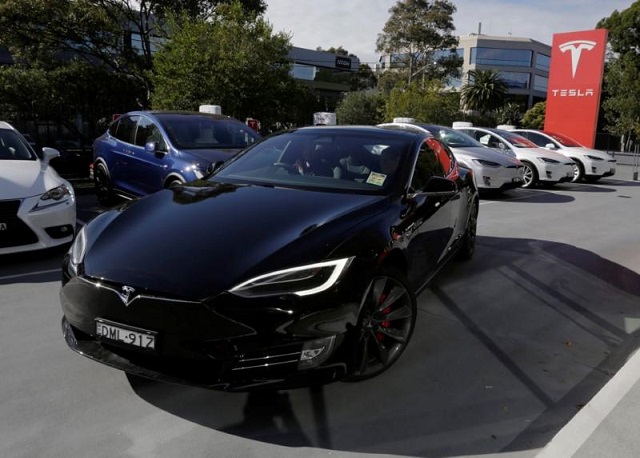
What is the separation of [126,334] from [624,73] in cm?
3681

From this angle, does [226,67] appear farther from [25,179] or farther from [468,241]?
[468,241]

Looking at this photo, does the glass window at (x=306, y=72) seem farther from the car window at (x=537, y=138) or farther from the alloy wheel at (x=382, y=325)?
the alloy wheel at (x=382, y=325)

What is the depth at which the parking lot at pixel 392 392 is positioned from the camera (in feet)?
8.34

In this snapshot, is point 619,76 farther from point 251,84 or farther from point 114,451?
point 114,451

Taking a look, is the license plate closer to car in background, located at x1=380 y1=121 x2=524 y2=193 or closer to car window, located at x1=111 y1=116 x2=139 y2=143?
car window, located at x1=111 y1=116 x2=139 y2=143

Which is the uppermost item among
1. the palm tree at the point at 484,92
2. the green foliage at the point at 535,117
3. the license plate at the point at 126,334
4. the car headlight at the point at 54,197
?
the palm tree at the point at 484,92

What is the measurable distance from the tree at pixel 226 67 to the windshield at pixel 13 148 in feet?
32.1

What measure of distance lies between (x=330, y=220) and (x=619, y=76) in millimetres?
36179

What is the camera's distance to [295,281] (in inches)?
101

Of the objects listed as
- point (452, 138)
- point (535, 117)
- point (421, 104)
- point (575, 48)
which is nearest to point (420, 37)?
point (535, 117)

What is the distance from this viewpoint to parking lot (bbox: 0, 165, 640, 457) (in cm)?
254

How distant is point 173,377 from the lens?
246 cm

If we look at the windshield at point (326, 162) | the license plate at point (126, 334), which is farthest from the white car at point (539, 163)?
the license plate at point (126, 334)

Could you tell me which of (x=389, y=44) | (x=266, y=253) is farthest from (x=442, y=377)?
(x=389, y=44)
